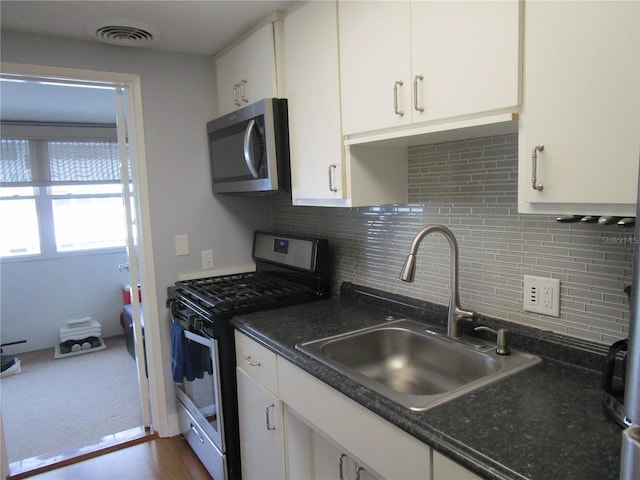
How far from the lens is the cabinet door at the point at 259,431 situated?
1.73 m

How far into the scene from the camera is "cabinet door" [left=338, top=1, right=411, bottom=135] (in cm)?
136

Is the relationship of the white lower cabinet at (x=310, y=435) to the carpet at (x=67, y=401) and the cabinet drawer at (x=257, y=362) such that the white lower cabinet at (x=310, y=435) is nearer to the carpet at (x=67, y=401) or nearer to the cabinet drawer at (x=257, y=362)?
the cabinet drawer at (x=257, y=362)

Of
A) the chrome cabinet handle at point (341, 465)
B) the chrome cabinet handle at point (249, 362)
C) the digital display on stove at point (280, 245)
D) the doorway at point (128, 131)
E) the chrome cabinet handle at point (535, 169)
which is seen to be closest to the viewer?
the chrome cabinet handle at point (535, 169)

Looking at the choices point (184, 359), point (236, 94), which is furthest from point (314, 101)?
point (184, 359)

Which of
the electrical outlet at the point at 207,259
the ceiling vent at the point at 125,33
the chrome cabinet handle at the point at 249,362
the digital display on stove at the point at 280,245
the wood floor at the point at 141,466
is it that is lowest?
the wood floor at the point at 141,466

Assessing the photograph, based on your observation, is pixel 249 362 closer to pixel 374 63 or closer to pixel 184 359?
pixel 184 359

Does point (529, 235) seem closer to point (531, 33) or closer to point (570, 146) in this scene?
point (570, 146)

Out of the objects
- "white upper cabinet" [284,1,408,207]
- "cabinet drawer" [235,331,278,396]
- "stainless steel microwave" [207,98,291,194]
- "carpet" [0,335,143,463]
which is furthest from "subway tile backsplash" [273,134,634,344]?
"carpet" [0,335,143,463]

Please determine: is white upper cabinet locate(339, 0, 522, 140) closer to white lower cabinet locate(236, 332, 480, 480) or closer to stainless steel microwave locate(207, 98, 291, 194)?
stainless steel microwave locate(207, 98, 291, 194)

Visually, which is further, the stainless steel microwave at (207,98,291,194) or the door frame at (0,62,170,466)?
the door frame at (0,62,170,466)

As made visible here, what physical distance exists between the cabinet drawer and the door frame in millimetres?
786

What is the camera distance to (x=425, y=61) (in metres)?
1.29

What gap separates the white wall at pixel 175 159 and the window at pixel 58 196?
6.47 ft

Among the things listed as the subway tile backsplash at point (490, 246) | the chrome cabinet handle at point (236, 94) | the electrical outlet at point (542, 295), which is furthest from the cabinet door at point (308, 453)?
the chrome cabinet handle at point (236, 94)
